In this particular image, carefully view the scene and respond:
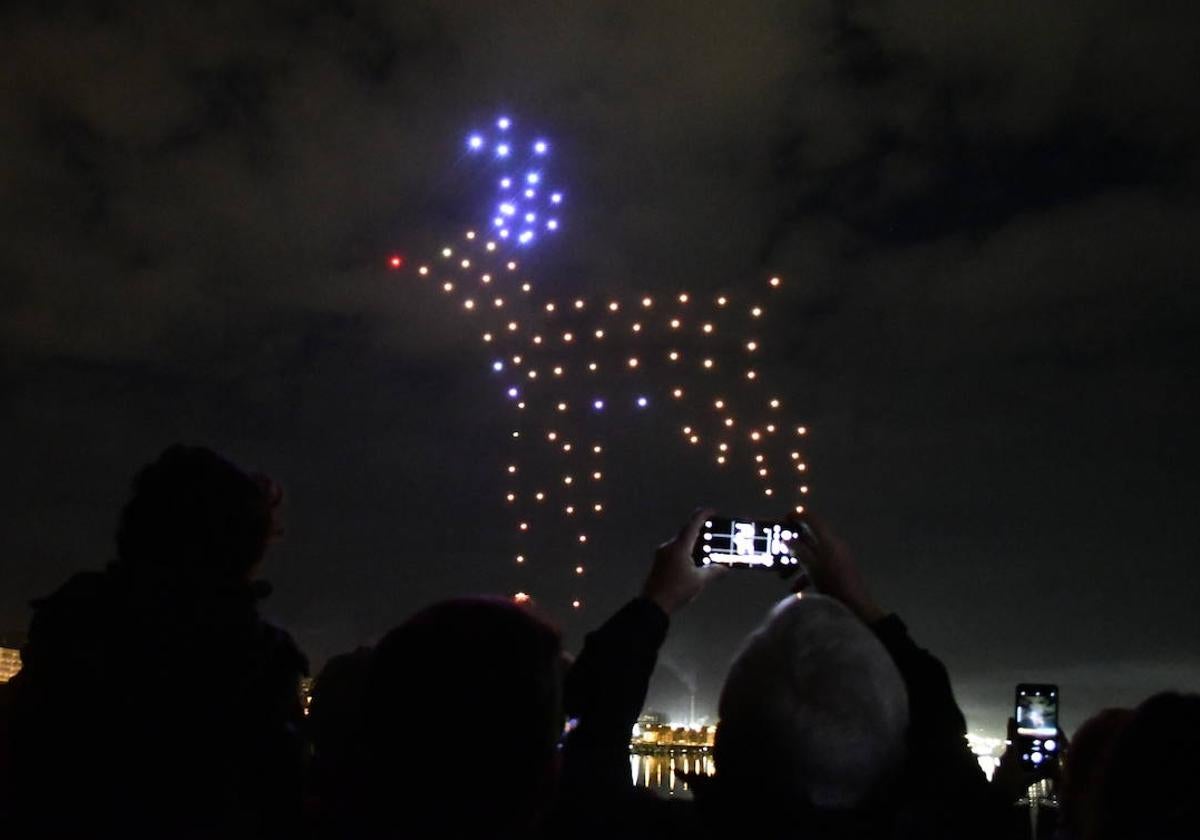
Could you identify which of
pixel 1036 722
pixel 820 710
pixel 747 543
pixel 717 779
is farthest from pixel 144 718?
pixel 1036 722

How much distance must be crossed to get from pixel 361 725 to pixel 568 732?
1.15m

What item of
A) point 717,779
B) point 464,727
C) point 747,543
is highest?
point 747,543

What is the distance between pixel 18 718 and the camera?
351 centimetres

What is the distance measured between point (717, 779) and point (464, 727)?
30.5 inches

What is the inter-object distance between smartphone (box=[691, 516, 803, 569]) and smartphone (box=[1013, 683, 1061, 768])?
177cm

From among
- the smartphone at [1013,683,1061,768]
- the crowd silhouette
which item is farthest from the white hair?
the smartphone at [1013,683,1061,768]

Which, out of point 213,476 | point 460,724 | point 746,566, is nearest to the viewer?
point 460,724

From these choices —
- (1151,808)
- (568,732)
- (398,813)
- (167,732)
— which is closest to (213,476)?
(167,732)

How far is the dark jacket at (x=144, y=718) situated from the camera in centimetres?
342

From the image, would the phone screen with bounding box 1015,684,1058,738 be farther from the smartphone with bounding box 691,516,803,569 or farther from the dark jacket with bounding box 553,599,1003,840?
the dark jacket with bounding box 553,599,1003,840

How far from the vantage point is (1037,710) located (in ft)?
18.9

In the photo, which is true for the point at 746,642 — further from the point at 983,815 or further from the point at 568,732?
the point at 983,815

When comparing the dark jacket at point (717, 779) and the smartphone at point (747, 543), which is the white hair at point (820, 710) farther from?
the smartphone at point (747, 543)

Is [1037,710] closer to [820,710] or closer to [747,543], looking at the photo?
[747,543]
